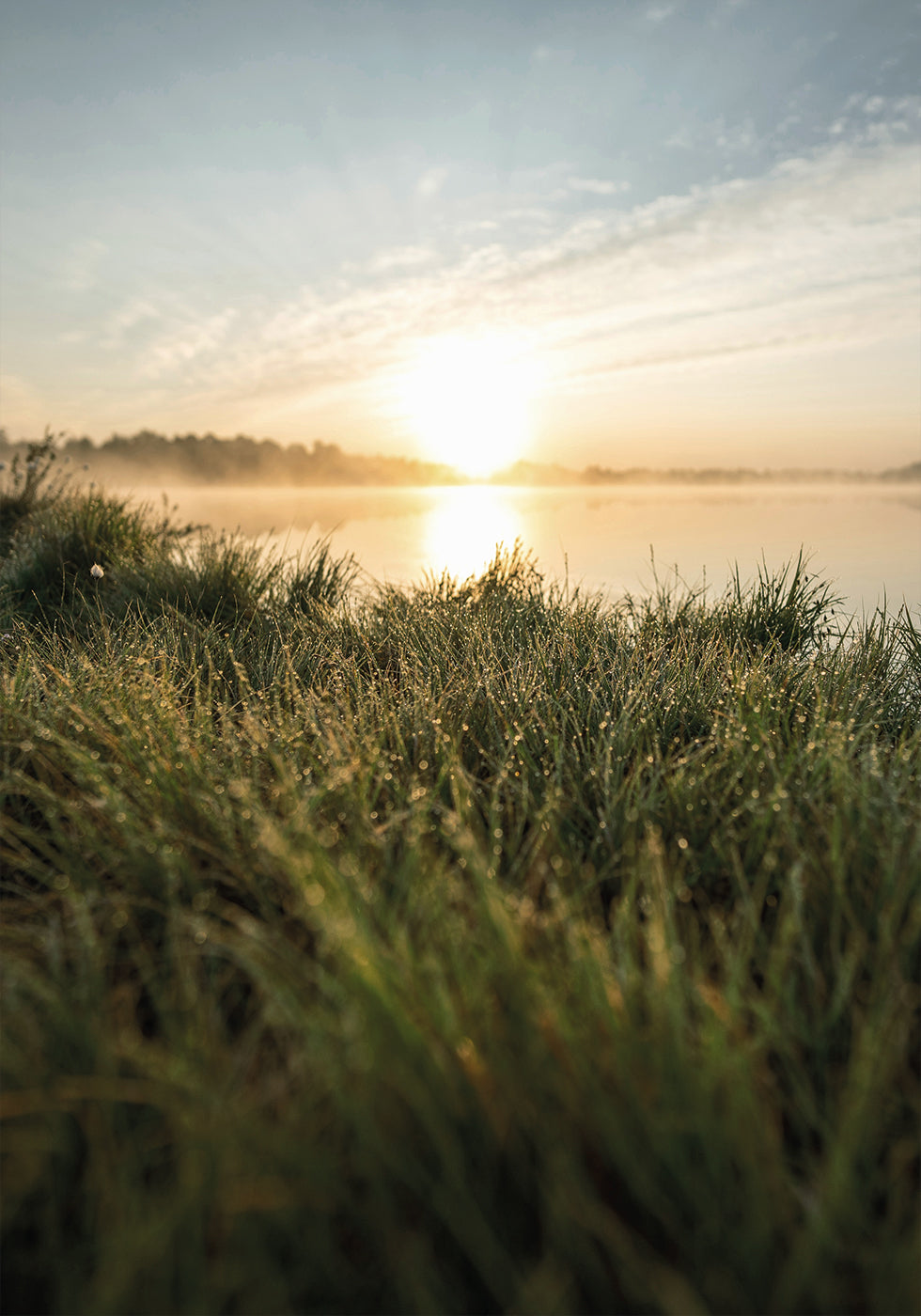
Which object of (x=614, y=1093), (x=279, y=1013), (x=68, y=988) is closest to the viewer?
(x=614, y=1093)

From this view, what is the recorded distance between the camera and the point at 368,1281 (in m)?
1.00

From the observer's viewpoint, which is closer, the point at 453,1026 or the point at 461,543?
the point at 453,1026

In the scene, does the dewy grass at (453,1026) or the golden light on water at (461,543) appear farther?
the golden light on water at (461,543)

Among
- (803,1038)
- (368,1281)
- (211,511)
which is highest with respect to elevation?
(211,511)

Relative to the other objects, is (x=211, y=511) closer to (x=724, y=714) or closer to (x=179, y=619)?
(x=179, y=619)

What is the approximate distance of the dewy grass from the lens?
96 centimetres

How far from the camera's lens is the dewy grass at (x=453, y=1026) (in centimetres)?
96

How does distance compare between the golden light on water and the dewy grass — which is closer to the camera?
→ the dewy grass

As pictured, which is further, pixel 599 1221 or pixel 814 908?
pixel 814 908

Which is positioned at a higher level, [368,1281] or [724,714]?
[724,714]

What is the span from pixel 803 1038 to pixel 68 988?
1227 millimetres

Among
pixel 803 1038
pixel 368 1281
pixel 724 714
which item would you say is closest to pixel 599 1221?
pixel 368 1281

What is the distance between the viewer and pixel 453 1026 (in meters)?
1.10

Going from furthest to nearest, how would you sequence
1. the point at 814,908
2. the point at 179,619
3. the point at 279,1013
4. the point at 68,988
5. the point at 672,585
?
1. the point at 672,585
2. the point at 179,619
3. the point at 814,908
4. the point at 68,988
5. the point at 279,1013
